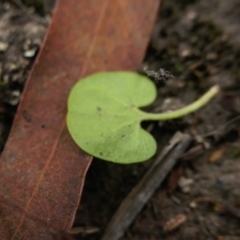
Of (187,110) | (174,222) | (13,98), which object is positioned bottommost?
(174,222)

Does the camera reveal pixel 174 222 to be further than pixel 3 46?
No

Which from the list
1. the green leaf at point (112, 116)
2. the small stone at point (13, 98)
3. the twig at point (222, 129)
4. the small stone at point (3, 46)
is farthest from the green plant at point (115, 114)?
the small stone at point (3, 46)

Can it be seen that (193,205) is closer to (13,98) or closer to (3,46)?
(13,98)

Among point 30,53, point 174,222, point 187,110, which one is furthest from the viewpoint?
point 30,53

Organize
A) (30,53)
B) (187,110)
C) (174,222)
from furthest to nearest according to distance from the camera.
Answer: (30,53), (187,110), (174,222)

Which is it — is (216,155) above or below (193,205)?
above

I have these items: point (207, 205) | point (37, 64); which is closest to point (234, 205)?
point (207, 205)

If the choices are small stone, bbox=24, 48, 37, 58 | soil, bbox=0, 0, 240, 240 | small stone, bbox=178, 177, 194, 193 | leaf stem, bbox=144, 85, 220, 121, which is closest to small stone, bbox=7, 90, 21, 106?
soil, bbox=0, 0, 240, 240

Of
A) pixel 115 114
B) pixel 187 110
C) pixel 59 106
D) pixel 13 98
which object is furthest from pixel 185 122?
pixel 13 98

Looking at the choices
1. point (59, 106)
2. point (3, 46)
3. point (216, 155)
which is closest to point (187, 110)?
point (216, 155)
